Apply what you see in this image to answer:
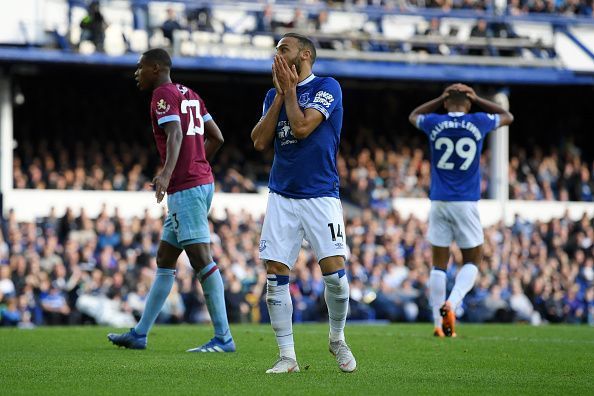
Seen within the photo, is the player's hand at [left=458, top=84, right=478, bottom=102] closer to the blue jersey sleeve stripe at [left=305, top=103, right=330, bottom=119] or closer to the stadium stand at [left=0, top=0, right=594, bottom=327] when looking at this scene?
the blue jersey sleeve stripe at [left=305, top=103, right=330, bottom=119]

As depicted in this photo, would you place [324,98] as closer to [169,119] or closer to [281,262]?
[281,262]

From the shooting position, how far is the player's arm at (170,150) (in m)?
9.38

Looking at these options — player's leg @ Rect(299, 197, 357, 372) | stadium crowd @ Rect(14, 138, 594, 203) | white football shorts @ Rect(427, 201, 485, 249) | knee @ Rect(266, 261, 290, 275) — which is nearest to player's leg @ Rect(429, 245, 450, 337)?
white football shorts @ Rect(427, 201, 485, 249)

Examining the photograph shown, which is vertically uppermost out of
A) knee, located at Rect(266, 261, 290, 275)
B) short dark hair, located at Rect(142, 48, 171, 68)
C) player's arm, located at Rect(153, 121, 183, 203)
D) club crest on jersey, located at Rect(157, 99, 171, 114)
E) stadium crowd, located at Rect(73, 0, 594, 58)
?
stadium crowd, located at Rect(73, 0, 594, 58)

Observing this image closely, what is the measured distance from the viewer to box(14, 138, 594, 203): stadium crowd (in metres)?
26.2

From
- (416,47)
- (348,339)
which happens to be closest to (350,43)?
(416,47)

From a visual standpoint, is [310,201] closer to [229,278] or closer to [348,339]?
[348,339]

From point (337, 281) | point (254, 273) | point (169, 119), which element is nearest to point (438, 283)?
point (169, 119)

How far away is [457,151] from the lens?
524 inches

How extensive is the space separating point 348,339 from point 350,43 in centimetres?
1761

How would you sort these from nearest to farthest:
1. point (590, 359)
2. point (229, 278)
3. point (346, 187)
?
point (590, 359) → point (229, 278) → point (346, 187)

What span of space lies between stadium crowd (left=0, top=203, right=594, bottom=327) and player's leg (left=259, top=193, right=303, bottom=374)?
11649mm

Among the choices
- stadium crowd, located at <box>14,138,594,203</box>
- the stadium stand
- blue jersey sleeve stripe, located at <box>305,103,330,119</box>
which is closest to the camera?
blue jersey sleeve stripe, located at <box>305,103,330,119</box>

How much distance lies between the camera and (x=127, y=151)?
2730cm
